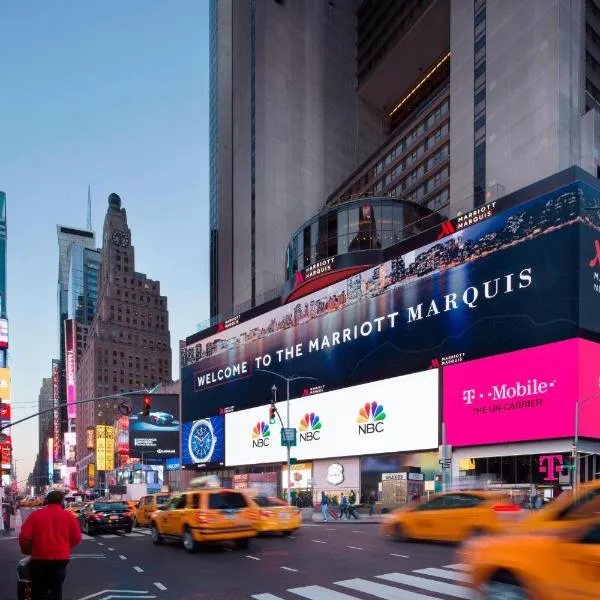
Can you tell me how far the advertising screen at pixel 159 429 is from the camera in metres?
104

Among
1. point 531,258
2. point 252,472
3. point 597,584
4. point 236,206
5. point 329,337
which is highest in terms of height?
point 236,206

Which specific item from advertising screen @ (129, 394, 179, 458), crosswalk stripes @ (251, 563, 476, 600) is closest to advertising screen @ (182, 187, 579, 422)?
advertising screen @ (129, 394, 179, 458)

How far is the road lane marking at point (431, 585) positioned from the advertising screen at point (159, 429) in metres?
A: 94.3

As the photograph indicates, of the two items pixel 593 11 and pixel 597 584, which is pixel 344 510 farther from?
pixel 593 11

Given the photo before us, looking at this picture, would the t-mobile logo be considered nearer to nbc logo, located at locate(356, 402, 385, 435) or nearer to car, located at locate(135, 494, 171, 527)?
nbc logo, located at locate(356, 402, 385, 435)

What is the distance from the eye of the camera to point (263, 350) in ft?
251

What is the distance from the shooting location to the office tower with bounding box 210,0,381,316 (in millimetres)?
106000

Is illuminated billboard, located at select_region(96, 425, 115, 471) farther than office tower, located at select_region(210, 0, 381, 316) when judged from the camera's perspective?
Yes

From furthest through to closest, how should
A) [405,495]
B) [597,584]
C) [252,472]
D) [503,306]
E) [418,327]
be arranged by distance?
[252,472]
[418,327]
[503,306]
[405,495]
[597,584]

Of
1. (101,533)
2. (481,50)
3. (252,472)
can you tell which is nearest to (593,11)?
(481,50)

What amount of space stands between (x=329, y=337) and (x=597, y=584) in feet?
196

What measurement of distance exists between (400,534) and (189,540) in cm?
623

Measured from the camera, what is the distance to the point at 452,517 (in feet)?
60.8

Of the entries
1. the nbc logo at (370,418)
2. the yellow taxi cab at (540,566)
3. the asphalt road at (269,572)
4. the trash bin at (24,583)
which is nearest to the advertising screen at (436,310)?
the nbc logo at (370,418)
